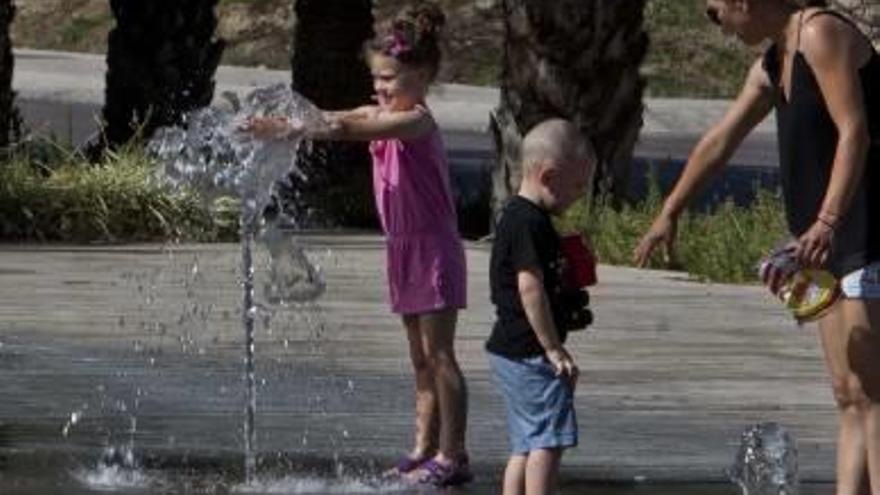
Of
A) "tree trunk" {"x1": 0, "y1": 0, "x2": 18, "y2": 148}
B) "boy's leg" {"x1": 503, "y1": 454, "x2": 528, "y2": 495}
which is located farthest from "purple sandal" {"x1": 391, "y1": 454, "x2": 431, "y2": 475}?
"tree trunk" {"x1": 0, "y1": 0, "x2": 18, "y2": 148}

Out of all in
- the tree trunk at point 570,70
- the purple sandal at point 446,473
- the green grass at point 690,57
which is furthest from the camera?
the green grass at point 690,57

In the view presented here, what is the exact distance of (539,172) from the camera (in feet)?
25.0

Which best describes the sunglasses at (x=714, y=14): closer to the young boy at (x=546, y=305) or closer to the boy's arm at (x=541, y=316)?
the young boy at (x=546, y=305)

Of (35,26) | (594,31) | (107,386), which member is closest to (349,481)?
(107,386)

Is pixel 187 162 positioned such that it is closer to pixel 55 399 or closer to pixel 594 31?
pixel 55 399

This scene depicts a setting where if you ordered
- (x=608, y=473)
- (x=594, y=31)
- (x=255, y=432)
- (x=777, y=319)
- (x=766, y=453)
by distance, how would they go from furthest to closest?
(x=594, y=31)
(x=777, y=319)
(x=255, y=432)
(x=608, y=473)
(x=766, y=453)

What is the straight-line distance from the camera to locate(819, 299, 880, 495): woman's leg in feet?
24.4

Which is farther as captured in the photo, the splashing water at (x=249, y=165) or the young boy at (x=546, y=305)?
the splashing water at (x=249, y=165)

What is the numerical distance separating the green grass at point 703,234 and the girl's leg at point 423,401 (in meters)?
6.42

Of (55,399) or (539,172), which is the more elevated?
(539,172)

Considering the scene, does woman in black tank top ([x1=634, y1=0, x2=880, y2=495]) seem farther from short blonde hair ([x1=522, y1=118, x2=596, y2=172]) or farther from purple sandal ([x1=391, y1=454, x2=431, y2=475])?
purple sandal ([x1=391, y1=454, x2=431, y2=475])

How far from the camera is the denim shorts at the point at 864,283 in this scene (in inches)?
292

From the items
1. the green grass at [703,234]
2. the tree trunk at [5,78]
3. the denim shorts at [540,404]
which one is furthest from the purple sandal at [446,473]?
the tree trunk at [5,78]

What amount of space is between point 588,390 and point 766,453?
2.55 m
